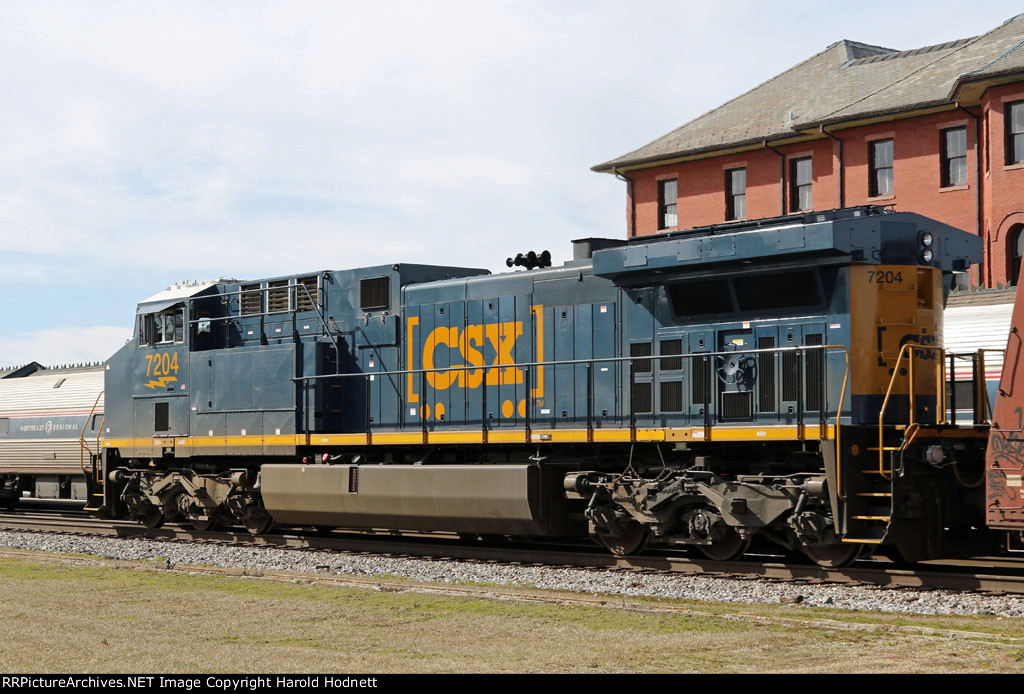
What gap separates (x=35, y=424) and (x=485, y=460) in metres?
15.3

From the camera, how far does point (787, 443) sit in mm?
12992

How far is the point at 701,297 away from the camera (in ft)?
45.5

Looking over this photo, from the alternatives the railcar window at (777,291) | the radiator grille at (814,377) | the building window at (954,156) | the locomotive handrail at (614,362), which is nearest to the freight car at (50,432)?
the locomotive handrail at (614,362)

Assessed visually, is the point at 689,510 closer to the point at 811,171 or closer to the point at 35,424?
the point at 35,424

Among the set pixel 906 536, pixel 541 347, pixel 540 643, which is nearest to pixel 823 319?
pixel 906 536

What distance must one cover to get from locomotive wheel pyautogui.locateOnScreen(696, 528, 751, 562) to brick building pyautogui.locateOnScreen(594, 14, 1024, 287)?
21.3 m

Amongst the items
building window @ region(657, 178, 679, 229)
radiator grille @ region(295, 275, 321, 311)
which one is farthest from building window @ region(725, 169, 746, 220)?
radiator grille @ region(295, 275, 321, 311)

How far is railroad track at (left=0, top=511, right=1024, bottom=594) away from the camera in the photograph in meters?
12.0

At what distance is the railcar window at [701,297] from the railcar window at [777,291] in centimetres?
17

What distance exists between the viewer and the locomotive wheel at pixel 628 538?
46.6 feet

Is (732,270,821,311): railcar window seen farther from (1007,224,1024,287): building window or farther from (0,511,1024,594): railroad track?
(1007,224,1024,287): building window

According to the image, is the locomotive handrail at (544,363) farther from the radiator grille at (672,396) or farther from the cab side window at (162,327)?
the cab side window at (162,327)

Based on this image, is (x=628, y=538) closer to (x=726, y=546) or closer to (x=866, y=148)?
(x=726, y=546)

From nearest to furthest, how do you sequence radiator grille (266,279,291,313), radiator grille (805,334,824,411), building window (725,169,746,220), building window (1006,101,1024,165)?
radiator grille (805,334,824,411)
radiator grille (266,279,291,313)
building window (1006,101,1024,165)
building window (725,169,746,220)
